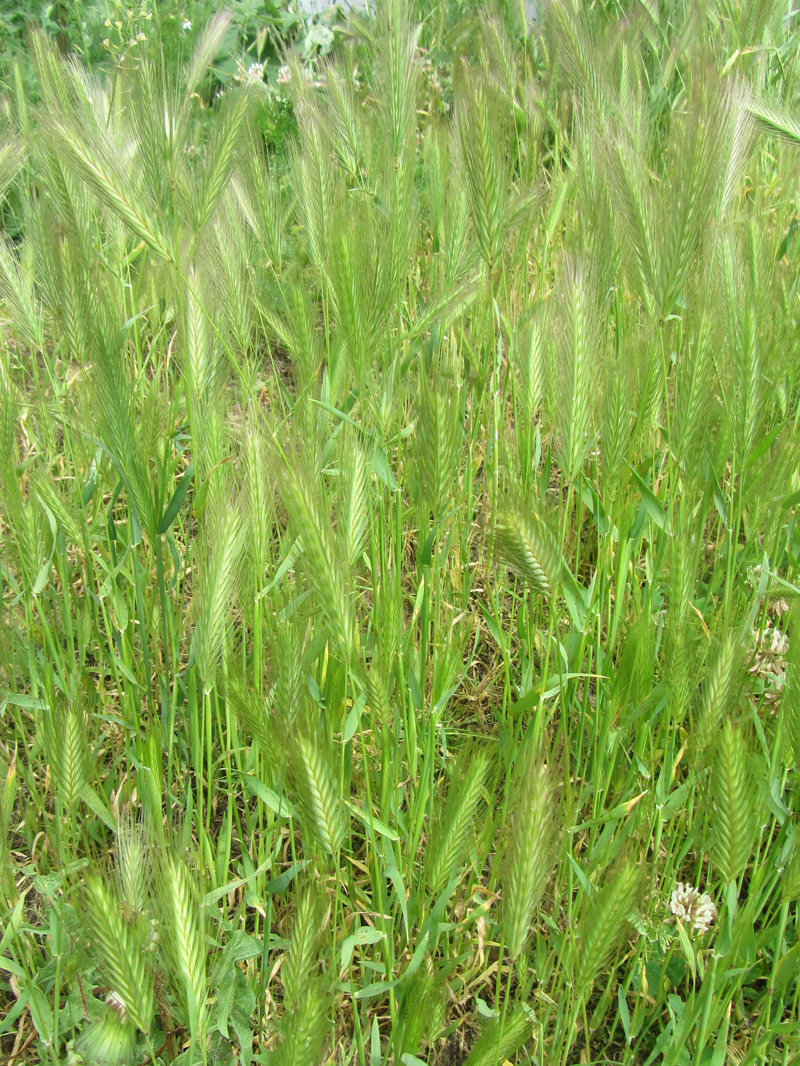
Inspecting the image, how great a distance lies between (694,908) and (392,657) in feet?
1.67

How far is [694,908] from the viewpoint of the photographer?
1.13 m

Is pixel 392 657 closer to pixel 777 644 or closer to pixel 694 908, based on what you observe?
pixel 694 908

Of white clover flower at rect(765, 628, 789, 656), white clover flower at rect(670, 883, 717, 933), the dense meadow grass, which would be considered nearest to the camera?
the dense meadow grass

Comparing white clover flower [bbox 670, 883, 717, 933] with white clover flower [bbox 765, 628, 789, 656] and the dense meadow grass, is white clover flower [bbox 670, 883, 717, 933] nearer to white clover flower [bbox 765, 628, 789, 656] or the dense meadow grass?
the dense meadow grass

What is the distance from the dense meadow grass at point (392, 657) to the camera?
0.93 m

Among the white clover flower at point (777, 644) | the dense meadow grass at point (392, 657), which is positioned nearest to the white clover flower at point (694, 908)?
the dense meadow grass at point (392, 657)

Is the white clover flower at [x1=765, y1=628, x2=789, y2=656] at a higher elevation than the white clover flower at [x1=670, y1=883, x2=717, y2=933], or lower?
higher

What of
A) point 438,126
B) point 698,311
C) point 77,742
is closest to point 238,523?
point 77,742

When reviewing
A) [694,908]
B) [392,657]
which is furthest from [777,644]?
[392,657]

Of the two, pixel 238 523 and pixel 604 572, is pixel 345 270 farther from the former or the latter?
pixel 604 572

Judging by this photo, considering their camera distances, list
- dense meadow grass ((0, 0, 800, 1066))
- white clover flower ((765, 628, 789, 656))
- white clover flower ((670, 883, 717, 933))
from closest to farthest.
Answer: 1. dense meadow grass ((0, 0, 800, 1066))
2. white clover flower ((670, 883, 717, 933))
3. white clover flower ((765, 628, 789, 656))

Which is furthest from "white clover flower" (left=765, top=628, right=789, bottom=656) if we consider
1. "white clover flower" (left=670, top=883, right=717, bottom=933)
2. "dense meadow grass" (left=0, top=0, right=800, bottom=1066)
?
"white clover flower" (left=670, top=883, right=717, bottom=933)

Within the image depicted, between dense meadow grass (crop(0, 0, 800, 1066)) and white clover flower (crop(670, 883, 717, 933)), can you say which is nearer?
dense meadow grass (crop(0, 0, 800, 1066))

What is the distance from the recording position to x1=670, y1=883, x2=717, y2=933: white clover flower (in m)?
1.11
